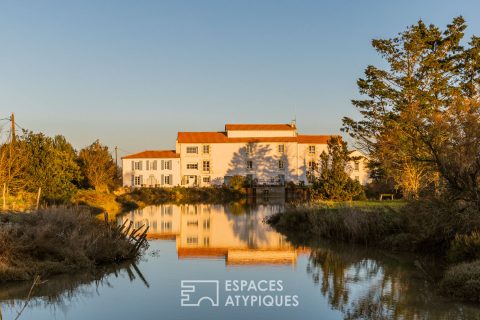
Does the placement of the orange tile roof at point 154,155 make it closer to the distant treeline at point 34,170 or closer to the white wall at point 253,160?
the white wall at point 253,160

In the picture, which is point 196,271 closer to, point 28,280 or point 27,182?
point 28,280

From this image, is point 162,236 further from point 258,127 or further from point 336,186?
point 258,127

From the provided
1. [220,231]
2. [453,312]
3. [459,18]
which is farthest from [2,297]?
[459,18]

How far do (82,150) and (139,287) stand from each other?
45.5 m

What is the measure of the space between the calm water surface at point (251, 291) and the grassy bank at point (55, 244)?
1.61ft

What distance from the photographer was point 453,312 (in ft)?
34.3

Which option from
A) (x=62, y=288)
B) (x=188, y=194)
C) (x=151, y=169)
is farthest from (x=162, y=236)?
(x=151, y=169)

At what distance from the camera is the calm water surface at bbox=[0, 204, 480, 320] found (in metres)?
10.9

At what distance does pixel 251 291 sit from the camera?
13102mm

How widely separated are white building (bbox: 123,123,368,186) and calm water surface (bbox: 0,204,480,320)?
48438mm

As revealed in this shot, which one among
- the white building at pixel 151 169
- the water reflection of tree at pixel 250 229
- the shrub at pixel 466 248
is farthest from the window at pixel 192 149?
the shrub at pixel 466 248

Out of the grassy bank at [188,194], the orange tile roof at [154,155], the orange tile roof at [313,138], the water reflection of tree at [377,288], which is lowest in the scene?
the water reflection of tree at [377,288]

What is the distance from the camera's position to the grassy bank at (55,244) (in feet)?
45.2

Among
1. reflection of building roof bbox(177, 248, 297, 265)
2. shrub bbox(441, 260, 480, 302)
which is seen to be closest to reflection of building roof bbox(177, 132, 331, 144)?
reflection of building roof bbox(177, 248, 297, 265)
